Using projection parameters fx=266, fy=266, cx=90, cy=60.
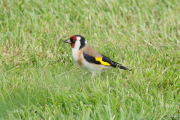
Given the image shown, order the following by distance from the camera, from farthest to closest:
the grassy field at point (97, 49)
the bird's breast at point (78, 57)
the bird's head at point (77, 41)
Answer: the bird's head at point (77, 41), the bird's breast at point (78, 57), the grassy field at point (97, 49)

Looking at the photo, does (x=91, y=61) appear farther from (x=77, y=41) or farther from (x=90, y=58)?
(x=77, y=41)

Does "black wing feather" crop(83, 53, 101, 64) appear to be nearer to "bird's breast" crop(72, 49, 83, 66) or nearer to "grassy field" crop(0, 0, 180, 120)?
"bird's breast" crop(72, 49, 83, 66)

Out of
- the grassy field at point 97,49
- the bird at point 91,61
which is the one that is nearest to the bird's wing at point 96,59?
the bird at point 91,61

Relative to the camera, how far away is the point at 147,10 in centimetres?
689

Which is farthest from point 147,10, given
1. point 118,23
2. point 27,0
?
point 27,0

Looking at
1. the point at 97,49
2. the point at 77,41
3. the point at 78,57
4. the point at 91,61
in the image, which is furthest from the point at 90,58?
the point at 97,49

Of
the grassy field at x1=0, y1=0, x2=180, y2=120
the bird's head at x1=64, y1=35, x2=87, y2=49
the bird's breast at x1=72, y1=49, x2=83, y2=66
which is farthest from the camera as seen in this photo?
the bird's head at x1=64, y1=35, x2=87, y2=49

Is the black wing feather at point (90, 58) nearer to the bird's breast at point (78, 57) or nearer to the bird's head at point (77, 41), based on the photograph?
the bird's breast at point (78, 57)

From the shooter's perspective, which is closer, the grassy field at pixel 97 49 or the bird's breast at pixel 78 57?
the grassy field at pixel 97 49

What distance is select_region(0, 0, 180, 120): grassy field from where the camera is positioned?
136 inches

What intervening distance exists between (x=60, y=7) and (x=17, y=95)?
3.41 m

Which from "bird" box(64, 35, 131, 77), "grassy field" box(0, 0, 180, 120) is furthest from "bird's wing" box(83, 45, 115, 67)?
"grassy field" box(0, 0, 180, 120)

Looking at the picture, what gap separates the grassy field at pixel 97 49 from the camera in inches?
136

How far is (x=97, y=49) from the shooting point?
17.8 feet
